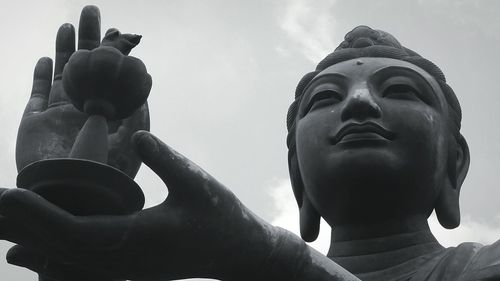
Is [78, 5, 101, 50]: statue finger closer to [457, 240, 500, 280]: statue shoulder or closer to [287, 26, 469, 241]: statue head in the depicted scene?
[287, 26, 469, 241]: statue head

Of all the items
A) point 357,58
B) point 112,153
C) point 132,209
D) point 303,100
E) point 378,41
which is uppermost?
point 378,41

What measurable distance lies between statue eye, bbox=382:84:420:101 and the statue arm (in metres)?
1.90

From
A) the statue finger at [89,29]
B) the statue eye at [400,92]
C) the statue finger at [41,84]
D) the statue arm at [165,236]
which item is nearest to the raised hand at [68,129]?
the statue finger at [89,29]

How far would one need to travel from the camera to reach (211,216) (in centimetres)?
317

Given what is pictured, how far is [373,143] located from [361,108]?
0.23 meters

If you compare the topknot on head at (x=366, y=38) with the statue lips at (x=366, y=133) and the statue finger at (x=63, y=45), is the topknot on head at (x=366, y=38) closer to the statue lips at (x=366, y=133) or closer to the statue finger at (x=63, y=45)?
the statue lips at (x=366, y=133)

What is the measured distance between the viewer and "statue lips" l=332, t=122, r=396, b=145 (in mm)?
4766

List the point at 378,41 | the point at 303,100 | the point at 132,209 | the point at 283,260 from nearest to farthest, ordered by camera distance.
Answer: the point at 132,209
the point at 283,260
the point at 303,100
the point at 378,41

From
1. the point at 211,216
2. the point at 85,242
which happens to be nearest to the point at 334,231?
the point at 211,216

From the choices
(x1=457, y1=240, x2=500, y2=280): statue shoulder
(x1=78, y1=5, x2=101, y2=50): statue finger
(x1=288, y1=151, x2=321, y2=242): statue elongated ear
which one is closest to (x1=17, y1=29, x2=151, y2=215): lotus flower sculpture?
(x1=78, y1=5, x2=101, y2=50): statue finger

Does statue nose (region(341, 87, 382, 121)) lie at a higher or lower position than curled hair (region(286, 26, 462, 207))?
lower

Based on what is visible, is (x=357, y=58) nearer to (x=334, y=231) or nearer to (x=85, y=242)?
(x=334, y=231)

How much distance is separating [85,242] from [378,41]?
11.9 feet

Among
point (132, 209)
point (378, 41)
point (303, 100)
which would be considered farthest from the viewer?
point (378, 41)
